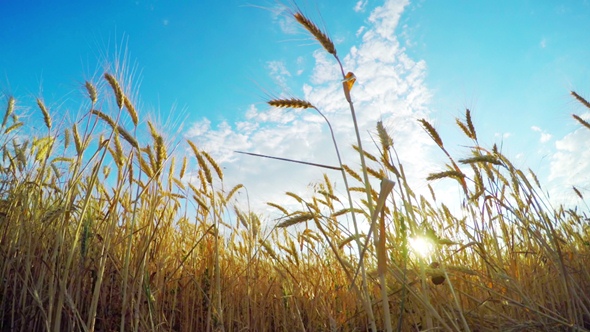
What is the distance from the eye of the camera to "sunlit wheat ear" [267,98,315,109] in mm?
1649

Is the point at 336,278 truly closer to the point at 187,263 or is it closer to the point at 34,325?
the point at 187,263

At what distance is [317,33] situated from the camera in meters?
1.49

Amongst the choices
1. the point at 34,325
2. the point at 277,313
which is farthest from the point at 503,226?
the point at 34,325

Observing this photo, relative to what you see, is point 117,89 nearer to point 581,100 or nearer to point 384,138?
point 384,138

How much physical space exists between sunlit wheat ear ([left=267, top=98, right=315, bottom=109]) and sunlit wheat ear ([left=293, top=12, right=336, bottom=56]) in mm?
258

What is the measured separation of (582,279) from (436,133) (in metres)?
1.44

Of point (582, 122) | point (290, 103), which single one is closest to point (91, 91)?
point (290, 103)

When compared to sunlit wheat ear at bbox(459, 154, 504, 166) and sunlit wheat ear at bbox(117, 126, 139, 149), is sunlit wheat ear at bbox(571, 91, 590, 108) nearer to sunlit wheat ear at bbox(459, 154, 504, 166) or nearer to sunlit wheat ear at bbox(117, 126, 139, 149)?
sunlit wheat ear at bbox(459, 154, 504, 166)

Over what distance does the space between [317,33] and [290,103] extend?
0.36 meters

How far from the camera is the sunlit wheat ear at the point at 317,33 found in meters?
1.45

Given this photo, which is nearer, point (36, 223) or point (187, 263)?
point (36, 223)

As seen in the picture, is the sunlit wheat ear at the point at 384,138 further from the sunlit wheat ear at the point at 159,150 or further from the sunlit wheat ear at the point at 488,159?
the sunlit wheat ear at the point at 159,150

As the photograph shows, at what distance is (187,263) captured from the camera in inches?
121

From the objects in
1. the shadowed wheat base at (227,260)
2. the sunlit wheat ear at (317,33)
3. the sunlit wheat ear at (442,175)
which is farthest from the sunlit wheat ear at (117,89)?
the sunlit wheat ear at (442,175)
